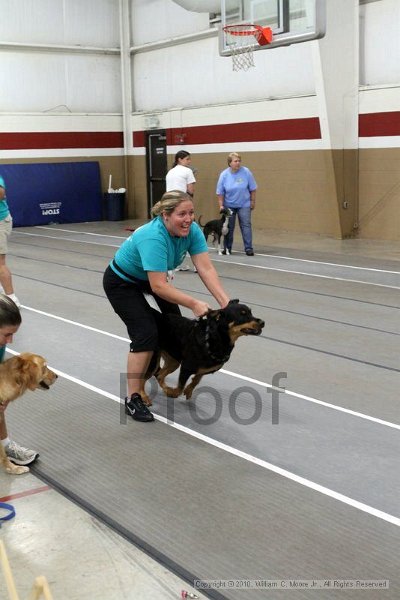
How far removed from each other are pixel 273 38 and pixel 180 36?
273 inches

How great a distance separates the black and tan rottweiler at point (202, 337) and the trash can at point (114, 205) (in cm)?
1504

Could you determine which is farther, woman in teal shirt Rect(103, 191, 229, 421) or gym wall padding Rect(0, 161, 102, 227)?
gym wall padding Rect(0, 161, 102, 227)

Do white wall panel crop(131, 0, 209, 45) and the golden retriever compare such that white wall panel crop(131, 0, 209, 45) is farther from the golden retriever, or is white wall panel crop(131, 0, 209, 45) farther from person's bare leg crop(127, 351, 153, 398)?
Answer: the golden retriever

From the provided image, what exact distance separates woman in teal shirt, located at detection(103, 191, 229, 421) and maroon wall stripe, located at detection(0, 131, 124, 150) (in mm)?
14543

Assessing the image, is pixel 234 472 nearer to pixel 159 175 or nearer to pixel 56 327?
pixel 56 327

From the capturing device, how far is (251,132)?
16.5m

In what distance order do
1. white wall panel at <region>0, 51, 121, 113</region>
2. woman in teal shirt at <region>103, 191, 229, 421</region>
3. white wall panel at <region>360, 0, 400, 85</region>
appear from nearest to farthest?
woman in teal shirt at <region>103, 191, 229, 421</region>, white wall panel at <region>360, 0, 400, 85</region>, white wall panel at <region>0, 51, 121, 113</region>

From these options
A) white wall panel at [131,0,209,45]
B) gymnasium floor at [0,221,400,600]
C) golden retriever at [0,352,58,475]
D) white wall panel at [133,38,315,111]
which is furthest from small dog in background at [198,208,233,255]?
golden retriever at [0,352,58,475]

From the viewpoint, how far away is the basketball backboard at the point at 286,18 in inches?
438

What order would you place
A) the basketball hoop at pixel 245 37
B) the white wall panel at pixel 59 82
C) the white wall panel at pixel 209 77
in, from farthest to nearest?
1. the white wall panel at pixel 59 82
2. the white wall panel at pixel 209 77
3. the basketball hoop at pixel 245 37

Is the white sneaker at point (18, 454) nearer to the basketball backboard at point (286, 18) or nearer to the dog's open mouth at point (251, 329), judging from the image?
the dog's open mouth at point (251, 329)

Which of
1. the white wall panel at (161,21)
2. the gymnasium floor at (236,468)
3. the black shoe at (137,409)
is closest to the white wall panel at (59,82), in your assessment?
the white wall panel at (161,21)

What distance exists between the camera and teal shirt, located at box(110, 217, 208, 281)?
461cm

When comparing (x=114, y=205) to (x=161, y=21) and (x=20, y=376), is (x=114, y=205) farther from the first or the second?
(x=20, y=376)
